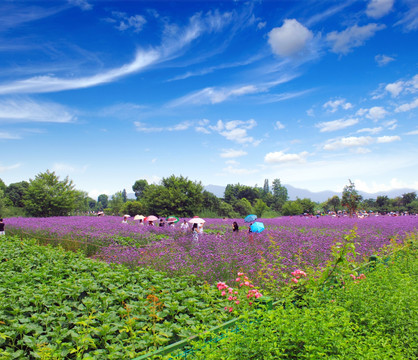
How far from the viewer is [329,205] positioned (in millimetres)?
67688

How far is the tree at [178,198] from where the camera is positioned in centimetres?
3145

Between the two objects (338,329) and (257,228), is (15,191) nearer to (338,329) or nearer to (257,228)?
(257,228)

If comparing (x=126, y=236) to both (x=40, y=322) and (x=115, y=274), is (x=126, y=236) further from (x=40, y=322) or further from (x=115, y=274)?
(x=40, y=322)

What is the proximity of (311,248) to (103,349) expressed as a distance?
17.5ft

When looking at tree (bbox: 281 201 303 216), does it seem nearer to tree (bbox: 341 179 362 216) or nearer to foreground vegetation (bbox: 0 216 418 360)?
tree (bbox: 341 179 362 216)

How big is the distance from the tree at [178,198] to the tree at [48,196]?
861cm

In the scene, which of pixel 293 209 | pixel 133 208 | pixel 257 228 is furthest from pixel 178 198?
pixel 293 209

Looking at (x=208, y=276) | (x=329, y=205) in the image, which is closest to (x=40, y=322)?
(x=208, y=276)

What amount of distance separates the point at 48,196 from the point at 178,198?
40.5 ft

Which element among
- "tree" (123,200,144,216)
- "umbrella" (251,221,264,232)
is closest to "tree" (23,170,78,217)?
"tree" (123,200,144,216)

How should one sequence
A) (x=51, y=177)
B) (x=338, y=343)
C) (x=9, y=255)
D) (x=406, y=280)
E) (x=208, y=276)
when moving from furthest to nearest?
(x=51, y=177)
(x=9, y=255)
(x=208, y=276)
(x=406, y=280)
(x=338, y=343)

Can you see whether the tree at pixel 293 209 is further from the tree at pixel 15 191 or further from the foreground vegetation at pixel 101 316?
the tree at pixel 15 191

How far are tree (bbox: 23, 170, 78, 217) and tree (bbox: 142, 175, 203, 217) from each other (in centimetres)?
861


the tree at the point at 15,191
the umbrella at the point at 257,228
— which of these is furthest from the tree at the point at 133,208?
the umbrella at the point at 257,228
